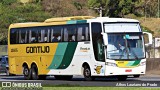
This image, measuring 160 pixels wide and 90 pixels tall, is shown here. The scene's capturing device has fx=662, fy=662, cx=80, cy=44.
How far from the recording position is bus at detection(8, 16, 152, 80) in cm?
3400

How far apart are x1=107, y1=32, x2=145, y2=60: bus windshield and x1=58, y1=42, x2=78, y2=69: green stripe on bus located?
8.76ft

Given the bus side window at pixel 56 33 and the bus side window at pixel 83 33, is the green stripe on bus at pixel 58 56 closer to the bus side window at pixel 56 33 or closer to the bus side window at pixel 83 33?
the bus side window at pixel 56 33

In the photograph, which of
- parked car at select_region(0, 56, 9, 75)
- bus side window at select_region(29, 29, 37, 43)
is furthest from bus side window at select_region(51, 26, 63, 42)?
parked car at select_region(0, 56, 9, 75)

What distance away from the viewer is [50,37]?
3766 centimetres

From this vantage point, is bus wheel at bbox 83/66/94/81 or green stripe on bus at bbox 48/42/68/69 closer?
bus wheel at bbox 83/66/94/81

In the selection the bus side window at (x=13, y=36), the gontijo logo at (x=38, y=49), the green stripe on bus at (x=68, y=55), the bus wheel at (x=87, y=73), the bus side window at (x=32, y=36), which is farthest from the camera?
the bus side window at (x=13, y=36)

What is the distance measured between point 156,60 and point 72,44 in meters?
12.5

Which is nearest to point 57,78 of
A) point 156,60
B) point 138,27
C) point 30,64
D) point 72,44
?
point 30,64

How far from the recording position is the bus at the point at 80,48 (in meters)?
34.0

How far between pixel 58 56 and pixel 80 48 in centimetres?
222

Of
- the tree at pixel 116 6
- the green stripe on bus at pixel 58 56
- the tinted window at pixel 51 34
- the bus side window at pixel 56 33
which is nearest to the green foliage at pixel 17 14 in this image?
the tree at pixel 116 6

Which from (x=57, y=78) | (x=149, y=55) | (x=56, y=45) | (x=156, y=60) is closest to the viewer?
(x=56, y=45)

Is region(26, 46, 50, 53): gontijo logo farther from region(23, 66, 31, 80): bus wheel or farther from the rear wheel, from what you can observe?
the rear wheel

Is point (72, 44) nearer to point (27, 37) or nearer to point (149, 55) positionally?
point (27, 37)
